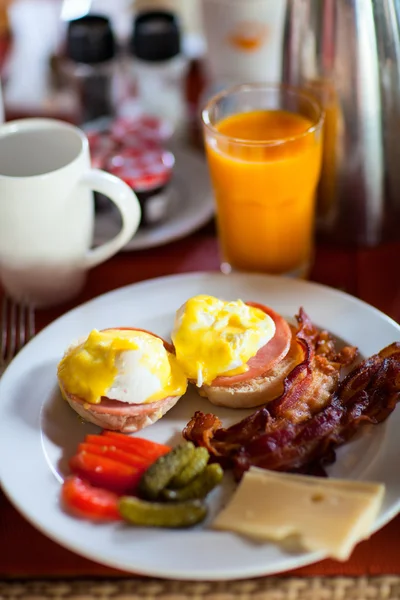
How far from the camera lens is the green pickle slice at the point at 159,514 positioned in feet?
3.68

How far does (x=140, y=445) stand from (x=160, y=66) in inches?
51.6

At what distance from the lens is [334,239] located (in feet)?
6.00

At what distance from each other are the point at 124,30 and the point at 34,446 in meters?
1.78

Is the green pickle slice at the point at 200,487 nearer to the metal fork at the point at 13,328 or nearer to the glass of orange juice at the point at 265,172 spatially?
the metal fork at the point at 13,328

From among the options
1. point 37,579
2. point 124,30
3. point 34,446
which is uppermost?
point 124,30

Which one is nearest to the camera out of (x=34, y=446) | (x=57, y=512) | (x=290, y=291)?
(x=57, y=512)

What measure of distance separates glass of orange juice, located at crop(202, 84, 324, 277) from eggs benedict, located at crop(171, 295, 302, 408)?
33cm

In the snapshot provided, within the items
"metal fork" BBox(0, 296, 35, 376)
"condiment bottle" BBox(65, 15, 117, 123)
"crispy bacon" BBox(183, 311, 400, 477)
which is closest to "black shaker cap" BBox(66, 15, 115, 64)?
"condiment bottle" BBox(65, 15, 117, 123)

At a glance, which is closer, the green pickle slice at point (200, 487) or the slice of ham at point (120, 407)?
the green pickle slice at point (200, 487)

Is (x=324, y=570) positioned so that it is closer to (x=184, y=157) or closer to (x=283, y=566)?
(x=283, y=566)

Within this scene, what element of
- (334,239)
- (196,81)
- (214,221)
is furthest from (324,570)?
(196,81)

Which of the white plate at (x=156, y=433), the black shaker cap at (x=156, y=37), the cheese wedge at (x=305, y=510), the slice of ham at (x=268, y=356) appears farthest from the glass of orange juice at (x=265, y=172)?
the cheese wedge at (x=305, y=510)

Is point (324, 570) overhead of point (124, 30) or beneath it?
beneath

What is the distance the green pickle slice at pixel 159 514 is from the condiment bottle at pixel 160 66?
4.34ft
